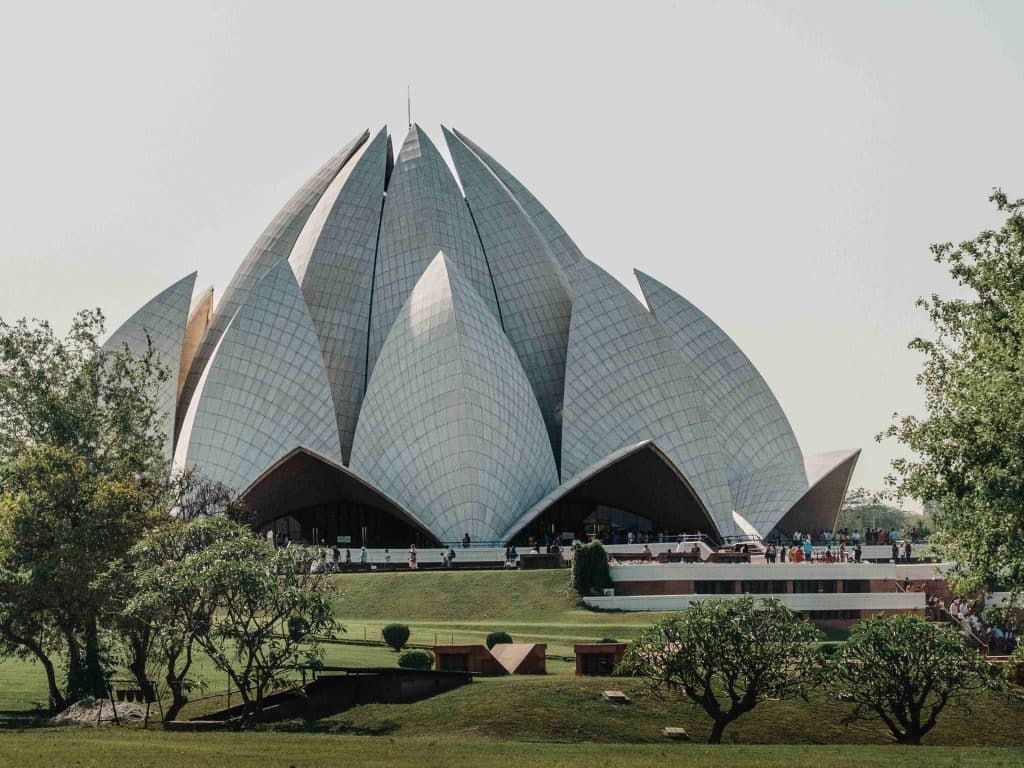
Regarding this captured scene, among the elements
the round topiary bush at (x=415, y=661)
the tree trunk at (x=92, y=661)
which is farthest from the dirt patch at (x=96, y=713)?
the round topiary bush at (x=415, y=661)

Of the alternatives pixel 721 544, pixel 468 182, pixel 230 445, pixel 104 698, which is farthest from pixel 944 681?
pixel 468 182

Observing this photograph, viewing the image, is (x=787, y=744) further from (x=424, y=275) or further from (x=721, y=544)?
(x=424, y=275)

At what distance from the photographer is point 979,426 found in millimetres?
21906

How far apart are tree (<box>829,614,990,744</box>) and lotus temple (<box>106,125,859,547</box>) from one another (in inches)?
1145

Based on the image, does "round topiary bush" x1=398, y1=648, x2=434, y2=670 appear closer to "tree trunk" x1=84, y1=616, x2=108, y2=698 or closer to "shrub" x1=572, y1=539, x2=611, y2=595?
"tree trunk" x1=84, y1=616, x2=108, y2=698

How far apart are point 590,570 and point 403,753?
65.0ft

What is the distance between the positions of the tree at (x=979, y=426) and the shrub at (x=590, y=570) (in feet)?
48.7

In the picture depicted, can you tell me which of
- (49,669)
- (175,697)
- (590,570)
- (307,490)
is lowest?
(175,697)

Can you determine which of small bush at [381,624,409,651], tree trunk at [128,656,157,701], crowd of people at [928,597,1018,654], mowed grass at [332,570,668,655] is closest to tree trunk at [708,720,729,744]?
mowed grass at [332,570,668,655]

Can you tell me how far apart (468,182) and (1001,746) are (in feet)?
151

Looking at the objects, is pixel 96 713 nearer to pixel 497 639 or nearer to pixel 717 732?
pixel 497 639

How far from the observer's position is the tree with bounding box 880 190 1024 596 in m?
21.5

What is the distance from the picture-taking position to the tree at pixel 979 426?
21.5 metres

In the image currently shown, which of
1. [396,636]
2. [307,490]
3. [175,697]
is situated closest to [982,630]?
[396,636]
